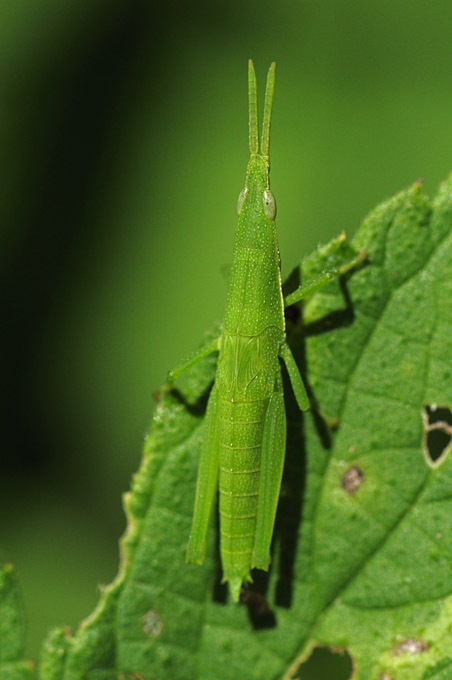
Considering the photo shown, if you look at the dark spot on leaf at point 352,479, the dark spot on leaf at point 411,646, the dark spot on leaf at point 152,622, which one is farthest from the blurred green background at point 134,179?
the dark spot on leaf at point 411,646

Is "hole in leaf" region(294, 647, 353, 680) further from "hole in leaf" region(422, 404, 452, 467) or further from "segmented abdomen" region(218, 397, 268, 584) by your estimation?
"hole in leaf" region(422, 404, 452, 467)

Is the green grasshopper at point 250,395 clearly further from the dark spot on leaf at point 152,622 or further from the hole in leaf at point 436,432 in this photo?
the hole in leaf at point 436,432

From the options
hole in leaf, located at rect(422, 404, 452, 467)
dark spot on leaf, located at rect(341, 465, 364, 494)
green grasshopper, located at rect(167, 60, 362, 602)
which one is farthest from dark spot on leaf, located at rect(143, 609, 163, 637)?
hole in leaf, located at rect(422, 404, 452, 467)

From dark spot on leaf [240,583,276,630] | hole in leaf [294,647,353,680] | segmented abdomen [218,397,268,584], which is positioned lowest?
hole in leaf [294,647,353,680]

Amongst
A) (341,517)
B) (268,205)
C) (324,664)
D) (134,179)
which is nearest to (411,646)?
(324,664)

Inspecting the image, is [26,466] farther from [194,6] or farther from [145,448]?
[194,6]

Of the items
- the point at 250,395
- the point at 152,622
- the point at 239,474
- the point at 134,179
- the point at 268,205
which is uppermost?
the point at 134,179

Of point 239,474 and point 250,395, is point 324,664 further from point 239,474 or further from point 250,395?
point 250,395

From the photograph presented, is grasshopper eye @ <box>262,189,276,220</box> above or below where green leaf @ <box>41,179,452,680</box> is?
above
